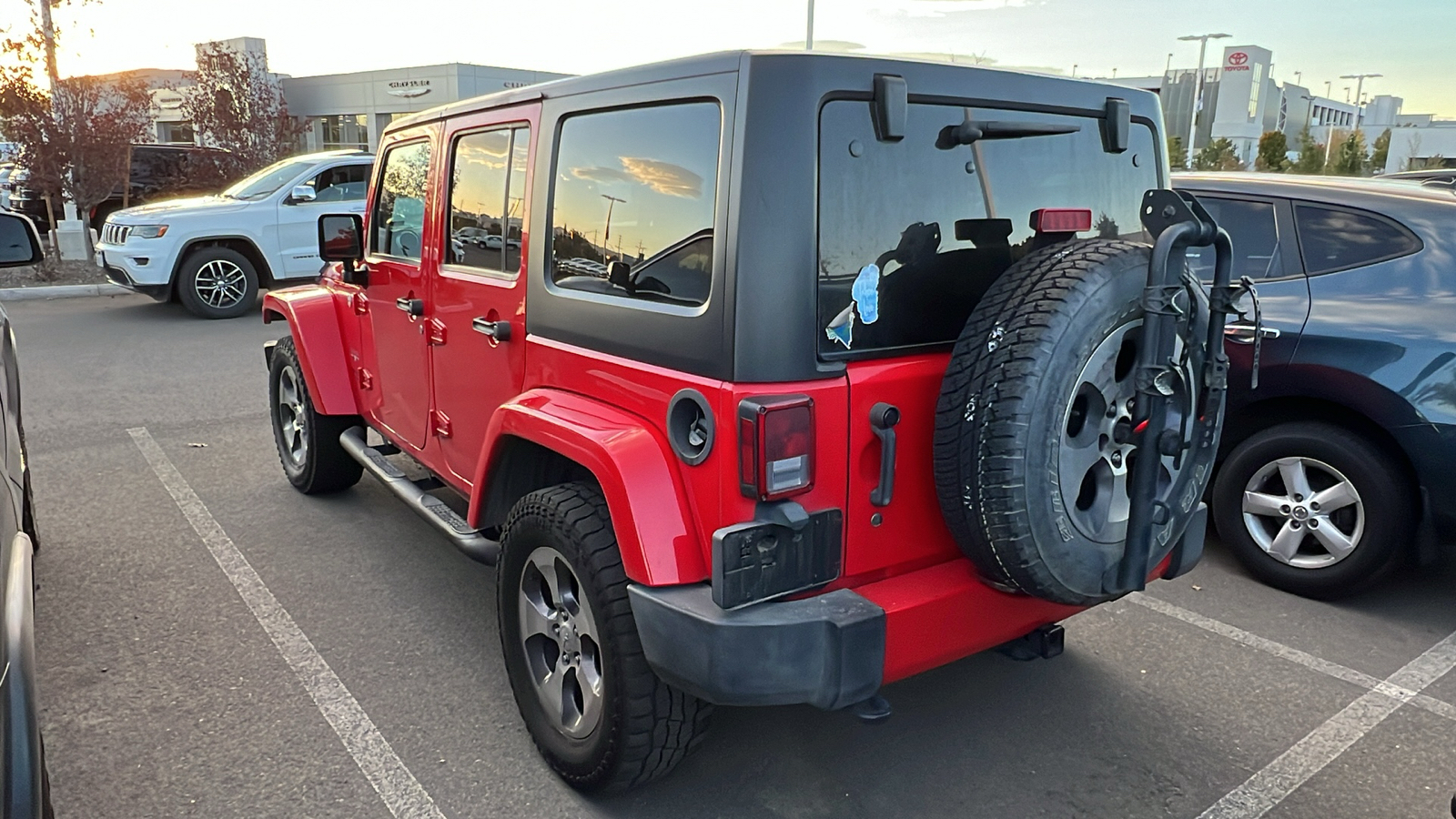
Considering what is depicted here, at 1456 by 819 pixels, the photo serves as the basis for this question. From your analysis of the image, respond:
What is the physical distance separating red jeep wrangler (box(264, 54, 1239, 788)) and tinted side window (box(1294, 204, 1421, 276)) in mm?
1713

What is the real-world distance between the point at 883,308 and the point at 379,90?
44.7 m

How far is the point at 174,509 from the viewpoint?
16.5ft

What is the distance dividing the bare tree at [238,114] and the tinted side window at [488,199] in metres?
16.5

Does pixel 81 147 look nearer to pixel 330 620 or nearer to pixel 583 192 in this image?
pixel 330 620

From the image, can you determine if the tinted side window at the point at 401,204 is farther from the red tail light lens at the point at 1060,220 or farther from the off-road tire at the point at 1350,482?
the off-road tire at the point at 1350,482

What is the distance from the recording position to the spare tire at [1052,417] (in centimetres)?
217

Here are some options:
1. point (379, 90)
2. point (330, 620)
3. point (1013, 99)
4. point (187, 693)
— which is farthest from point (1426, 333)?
point (379, 90)

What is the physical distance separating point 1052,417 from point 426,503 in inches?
94.0

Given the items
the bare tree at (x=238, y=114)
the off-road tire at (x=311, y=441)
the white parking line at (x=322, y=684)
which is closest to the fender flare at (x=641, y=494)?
the white parking line at (x=322, y=684)

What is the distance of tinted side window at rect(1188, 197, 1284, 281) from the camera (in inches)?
170

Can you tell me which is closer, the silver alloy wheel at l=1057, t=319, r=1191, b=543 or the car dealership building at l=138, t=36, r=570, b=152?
the silver alloy wheel at l=1057, t=319, r=1191, b=543

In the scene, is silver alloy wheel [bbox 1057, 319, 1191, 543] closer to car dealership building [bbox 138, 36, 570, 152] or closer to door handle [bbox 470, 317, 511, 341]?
door handle [bbox 470, 317, 511, 341]

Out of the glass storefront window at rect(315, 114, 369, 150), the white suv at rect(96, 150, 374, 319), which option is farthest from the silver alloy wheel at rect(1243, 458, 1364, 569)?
the glass storefront window at rect(315, 114, 369, 150)

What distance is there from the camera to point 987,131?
2.48 meters
